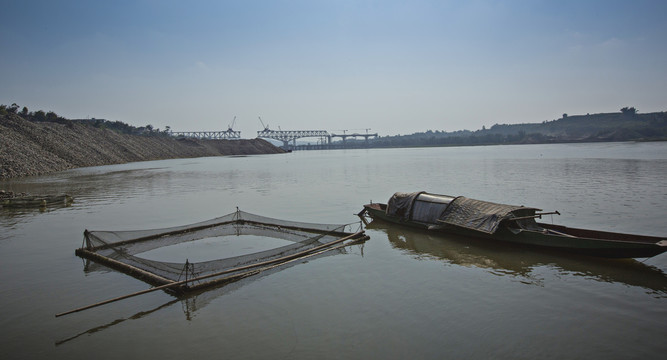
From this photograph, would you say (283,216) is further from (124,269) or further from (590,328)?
(590,328)

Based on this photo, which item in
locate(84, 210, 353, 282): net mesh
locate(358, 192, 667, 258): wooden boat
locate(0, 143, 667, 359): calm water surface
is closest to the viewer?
locate(0, 143, 667, 359): calm water surface

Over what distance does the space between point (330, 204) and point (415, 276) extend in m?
13.1

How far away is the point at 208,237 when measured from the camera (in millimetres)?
14375

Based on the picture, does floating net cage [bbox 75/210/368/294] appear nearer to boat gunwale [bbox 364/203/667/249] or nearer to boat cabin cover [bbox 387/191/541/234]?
boat cabin cover [bbox 387/191/541/234]

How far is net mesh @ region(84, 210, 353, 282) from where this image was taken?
966 centimetres

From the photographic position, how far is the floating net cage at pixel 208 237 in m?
9.28

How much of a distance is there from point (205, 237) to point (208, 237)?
0.53ft

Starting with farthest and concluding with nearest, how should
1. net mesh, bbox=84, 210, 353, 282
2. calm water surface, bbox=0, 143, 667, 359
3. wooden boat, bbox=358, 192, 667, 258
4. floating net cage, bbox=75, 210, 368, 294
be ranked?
1. wooden boat, bbox=358, 192, 667, 258
2. net mesh, bbox=84, 210, 353, 282
3. floating net cage, bbox=75, 210, 368, 294
4. calm water surface, bbox=0, 143, 667, 359

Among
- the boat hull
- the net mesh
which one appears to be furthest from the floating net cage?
the boat hull

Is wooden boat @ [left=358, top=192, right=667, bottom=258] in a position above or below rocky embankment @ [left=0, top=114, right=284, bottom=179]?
below

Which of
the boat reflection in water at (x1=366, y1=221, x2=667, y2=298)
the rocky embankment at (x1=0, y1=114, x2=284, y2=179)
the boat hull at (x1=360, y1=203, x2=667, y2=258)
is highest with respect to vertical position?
the rocky embankment at (x1=0, y1=114, x2=284, y2=179)

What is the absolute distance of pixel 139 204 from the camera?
24.3 m

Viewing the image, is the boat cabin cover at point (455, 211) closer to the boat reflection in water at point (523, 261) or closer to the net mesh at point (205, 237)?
the boat reflection in water at point (523, 261)

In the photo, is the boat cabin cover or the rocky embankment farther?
the rocky embankment
